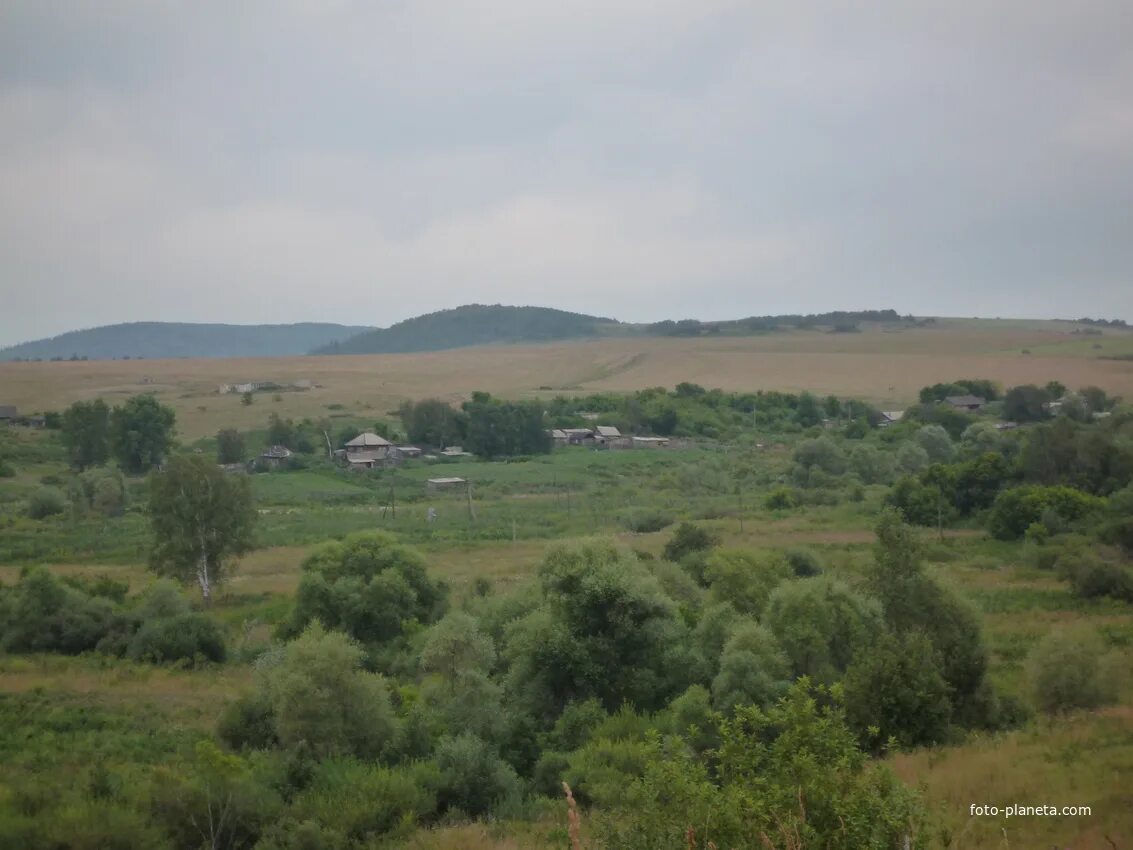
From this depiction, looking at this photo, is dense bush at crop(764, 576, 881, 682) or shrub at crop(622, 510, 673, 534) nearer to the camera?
dense bush at crop(764, 576, 881, 682)

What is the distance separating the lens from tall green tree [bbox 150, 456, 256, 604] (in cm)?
3909

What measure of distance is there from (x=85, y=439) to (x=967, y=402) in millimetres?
77086

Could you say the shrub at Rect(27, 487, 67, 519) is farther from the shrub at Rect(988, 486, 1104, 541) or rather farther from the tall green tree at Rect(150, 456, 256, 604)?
the shrub at Rect(988, 486, 1104, 541)

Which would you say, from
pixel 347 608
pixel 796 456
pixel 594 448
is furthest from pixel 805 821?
pixel 594 448

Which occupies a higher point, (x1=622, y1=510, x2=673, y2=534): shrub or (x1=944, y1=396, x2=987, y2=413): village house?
(x1=944, y1=396, x2=987, y2=413): village house

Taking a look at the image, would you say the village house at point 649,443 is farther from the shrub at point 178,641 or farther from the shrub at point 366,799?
the shrub at point 366,799

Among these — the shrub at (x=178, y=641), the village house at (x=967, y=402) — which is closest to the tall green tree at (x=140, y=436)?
the shrub at (x=178, y=641)

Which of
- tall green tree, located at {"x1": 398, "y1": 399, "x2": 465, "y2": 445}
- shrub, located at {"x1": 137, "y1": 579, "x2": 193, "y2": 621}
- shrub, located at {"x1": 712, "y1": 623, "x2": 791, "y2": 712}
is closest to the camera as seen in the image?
shrub, located at {"x1": 712, "y1": 623, "x2": 791, "y2": 712}

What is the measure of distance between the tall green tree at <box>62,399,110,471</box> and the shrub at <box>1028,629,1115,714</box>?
66622 millimetres

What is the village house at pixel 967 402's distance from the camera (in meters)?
97.4

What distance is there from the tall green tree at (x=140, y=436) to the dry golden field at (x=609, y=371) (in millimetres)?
11987

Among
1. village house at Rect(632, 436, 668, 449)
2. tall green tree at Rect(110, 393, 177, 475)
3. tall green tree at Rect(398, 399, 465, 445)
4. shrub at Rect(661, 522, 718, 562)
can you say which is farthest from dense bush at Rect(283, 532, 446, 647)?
village house at Rect(632, 436, 668, 449)

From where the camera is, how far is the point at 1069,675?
72.4ft

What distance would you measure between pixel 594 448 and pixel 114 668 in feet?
195
